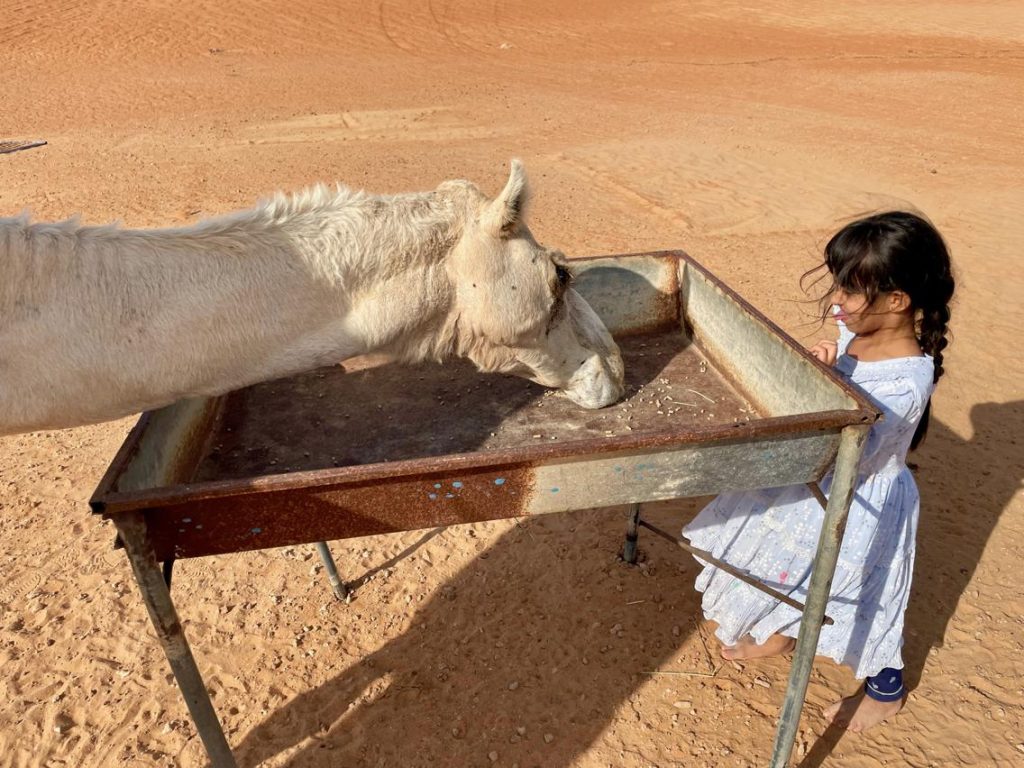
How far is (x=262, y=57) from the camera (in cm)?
1780

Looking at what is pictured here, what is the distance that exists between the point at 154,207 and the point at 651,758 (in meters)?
8.55

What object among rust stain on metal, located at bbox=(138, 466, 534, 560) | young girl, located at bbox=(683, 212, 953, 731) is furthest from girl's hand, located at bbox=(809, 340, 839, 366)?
rust stain on metal, located at bbox=(138, 466, 534, 560)

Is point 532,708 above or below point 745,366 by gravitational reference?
below

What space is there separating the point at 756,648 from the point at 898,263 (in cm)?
192

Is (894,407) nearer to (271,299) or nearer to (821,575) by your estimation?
(821,575)

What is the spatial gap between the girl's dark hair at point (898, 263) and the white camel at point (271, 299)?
3.05 ft

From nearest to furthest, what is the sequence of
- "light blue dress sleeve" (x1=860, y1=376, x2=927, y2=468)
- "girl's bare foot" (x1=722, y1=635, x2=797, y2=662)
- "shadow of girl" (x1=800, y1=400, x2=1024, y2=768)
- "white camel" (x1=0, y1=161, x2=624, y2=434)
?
"white camel" (x1=0, y1=161, x2=624, y2=434) → "light blue dress sleeve" (x1=860, y1=376, x2=927, y2=468) → "girl's bare foot" (x1=722, y1=635, x2=797, y2=662) → "shadow of girl" (x1=800, y1=400, x2=1024, y2=768)

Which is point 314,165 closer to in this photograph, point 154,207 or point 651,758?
point 154,207

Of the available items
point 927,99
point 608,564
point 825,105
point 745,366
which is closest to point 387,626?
point 608,564

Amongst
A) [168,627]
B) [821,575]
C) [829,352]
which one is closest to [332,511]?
[168,627]

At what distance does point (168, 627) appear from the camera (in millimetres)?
1976

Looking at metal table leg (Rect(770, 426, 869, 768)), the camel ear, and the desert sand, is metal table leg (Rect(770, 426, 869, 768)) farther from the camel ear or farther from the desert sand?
the camel ear

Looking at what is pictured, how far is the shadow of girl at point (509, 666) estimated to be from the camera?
10.2 ft

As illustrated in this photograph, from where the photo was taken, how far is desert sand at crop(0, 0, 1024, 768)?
321 centimetres
